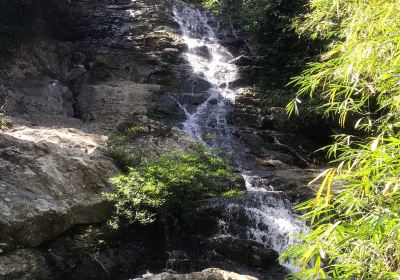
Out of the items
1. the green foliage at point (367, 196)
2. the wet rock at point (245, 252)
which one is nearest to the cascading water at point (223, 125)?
the wet rock at point (245, 252)

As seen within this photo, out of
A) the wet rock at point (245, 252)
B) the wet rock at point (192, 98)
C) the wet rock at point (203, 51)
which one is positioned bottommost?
the wet rock at point (245, 252)

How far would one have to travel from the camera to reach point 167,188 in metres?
6.38

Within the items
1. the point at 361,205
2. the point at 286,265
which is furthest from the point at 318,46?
the point at 361,205

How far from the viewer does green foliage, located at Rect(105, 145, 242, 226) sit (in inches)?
237

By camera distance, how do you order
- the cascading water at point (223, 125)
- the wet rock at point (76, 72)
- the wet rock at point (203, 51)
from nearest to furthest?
1. the cascading water at point (223, 125)
2. the wet rock at point (76, 72)
3. the wet rock at point (203, 51)

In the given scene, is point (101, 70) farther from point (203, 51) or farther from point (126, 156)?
point (126, 156)

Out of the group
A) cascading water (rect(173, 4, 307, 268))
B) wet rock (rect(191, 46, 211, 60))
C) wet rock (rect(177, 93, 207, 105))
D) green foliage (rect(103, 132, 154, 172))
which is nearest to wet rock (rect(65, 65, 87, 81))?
wet rock (rect(177, 93, 207, 105))

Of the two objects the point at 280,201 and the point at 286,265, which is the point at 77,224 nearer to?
the point at 286,265

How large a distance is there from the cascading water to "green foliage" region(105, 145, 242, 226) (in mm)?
681

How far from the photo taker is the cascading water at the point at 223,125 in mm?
7336

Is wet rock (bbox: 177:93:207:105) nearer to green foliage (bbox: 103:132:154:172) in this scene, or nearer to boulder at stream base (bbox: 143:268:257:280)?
green foliage (bbox: 103:132:154:172)

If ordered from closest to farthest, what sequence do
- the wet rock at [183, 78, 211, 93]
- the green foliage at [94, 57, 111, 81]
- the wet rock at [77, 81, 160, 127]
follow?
the wet rock at [77, 81, 160, 127] < the green foliage at [94, 57, 111, 81] < the wet rock at [183, 78, 211, 93]

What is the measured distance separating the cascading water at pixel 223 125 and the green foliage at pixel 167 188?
2.23 ft

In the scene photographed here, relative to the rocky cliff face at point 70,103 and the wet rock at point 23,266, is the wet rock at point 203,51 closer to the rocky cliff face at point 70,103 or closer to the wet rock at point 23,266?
the rocky cliff face at point 70,103
